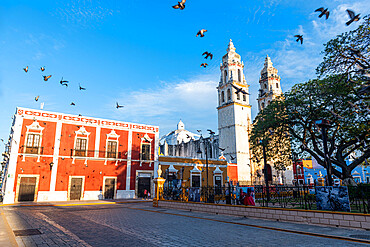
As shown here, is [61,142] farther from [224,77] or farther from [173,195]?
[224,77]

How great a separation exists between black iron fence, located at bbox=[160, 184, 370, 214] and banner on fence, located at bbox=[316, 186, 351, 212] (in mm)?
293

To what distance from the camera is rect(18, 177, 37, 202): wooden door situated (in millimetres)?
22156

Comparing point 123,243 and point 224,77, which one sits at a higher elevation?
point 224,77

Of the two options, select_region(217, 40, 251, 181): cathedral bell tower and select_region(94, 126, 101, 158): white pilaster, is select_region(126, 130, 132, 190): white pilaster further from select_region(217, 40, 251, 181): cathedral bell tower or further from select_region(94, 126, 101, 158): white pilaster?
Result: select_region(217, 40, 251, 181): cathedral bell tower

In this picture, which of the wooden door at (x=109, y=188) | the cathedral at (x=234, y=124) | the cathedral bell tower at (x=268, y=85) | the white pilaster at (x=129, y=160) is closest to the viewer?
the wooden door at (x=109, y=188)

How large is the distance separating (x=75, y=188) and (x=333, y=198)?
925 inches

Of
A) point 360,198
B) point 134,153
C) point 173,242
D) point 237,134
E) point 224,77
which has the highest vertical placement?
point 224,77

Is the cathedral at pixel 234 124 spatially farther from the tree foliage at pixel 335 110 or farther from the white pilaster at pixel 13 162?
the white pilaster at pixel 13 162

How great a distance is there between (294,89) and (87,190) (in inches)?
891

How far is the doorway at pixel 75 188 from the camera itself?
80.1ft

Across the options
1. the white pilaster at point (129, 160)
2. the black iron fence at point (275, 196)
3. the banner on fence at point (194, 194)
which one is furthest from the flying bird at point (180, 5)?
the white pilaster at point (129, 160)

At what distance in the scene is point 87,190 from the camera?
82.4 feet

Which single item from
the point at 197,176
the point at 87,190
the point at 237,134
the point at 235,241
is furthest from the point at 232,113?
the point at 235,241

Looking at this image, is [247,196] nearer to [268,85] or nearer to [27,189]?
[27,189]
